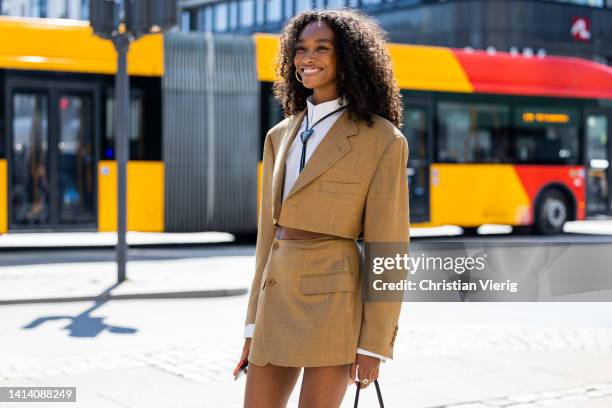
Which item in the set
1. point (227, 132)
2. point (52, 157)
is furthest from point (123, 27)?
point (227, 132)

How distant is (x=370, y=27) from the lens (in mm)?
3170

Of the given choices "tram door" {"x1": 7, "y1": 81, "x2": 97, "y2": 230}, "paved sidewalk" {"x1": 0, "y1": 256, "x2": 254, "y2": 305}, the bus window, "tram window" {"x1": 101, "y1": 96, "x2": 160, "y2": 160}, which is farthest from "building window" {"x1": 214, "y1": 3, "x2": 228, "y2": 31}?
"paved sidewalk" {"x1": 0, "y1": 256, "x2": 254, "y2": 305}

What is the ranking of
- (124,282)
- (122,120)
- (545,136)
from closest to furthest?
1. (124,282)
2. (122,120)
3. (545,136)

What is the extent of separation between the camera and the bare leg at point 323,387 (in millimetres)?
2990

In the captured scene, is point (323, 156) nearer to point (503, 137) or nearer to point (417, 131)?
point (417, 131)

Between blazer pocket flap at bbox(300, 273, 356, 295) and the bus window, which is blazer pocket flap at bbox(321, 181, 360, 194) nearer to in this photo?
blazer pocket flap at bbox(300, 273, 356, 295)

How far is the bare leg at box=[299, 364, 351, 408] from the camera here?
118 inches

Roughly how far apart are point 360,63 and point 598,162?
17.1 metres

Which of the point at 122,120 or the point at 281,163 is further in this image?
the point at 122,120

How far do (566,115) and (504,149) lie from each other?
67.5 inches

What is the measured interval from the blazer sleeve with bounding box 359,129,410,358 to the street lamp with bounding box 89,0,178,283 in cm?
799

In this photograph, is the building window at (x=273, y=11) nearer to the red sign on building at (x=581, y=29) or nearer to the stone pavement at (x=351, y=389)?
the red sign on building at (x=581, y=29)

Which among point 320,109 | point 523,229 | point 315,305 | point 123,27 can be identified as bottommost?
point 523,229

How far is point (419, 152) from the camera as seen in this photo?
1736 cm
